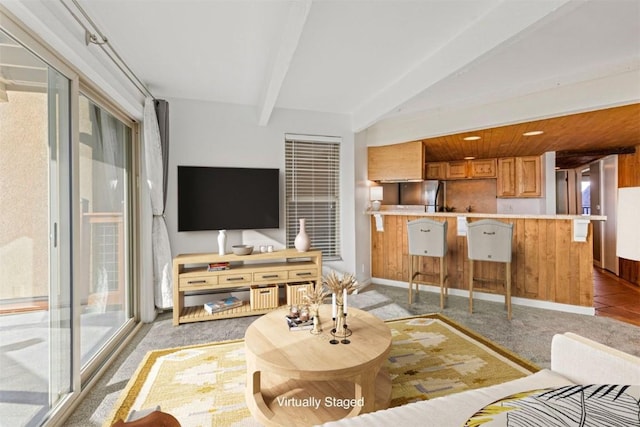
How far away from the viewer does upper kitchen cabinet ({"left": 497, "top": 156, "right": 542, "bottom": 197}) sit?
559 cm

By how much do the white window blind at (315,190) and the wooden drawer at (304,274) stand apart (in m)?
0.59

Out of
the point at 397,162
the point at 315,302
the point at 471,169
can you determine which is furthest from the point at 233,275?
the point at 471,169

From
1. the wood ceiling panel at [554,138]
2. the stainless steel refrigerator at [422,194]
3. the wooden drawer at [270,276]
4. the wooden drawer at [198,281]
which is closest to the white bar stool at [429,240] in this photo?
the wood ceiling panel at [554,138]

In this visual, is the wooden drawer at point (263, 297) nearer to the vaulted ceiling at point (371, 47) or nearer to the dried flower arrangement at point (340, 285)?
the dried flower arrangement at point (340, 285)

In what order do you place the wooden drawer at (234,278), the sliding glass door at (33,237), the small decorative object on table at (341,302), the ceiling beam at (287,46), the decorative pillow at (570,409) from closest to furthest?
the decorative pillow at (570,409), the sliding glass door at (33,237), the ceiling beam at (287,46), the small decorative object on table at (341,302), the wooden drawer at (234,278)

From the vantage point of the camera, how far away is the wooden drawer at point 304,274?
362 cm

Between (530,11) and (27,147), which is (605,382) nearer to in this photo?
(530,11)

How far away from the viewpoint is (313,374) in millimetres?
1540

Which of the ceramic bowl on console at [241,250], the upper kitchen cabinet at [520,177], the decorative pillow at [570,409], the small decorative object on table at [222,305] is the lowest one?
the small decorative object on table at [222,305]

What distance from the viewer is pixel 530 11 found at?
182 centimetres

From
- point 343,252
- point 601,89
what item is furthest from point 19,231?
point 601,89

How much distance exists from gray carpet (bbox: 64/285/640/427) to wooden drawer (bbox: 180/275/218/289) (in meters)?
0.41

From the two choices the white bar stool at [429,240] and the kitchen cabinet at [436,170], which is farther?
the kitchen cabinet at [436,170]

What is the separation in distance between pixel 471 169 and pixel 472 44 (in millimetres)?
4268
